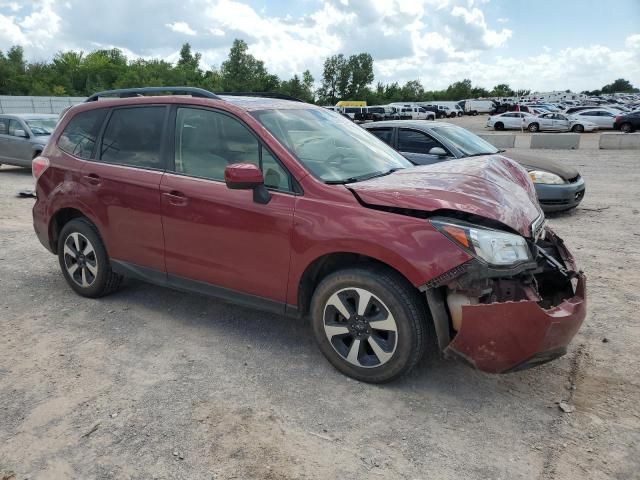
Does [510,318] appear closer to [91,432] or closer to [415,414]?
[415,414]

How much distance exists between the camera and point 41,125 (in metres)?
13.4

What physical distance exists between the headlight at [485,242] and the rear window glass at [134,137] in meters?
2.30

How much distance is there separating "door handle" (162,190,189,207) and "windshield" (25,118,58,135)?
11323 mm

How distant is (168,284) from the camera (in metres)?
3.99

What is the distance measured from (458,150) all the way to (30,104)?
41548 mm

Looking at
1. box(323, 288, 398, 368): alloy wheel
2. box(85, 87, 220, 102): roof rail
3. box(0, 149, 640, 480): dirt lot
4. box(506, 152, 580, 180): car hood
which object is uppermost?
box(85, 87, 220, 102): roof rail

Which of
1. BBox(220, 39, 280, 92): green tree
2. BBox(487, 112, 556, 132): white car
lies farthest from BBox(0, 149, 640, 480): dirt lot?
BBox(220, 39, 280, 92): green tree

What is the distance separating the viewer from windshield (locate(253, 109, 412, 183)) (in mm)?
3432

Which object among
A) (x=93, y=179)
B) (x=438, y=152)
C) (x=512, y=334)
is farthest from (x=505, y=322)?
(x=438, y=152)

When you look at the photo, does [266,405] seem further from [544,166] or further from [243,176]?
[544,166]

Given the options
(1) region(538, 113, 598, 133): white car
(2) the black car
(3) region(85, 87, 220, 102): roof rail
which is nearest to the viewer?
(3) region(85, 87, 220, 102): roof rail

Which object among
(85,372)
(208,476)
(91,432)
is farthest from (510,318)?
(85,372)

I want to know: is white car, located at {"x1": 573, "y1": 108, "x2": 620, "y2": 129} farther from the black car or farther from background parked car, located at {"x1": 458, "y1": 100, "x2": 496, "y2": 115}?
background parked car, located at {"x1": 458, "y1": 100, "x2": 496, "y2": 115}

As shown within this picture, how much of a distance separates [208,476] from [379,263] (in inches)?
58.6
